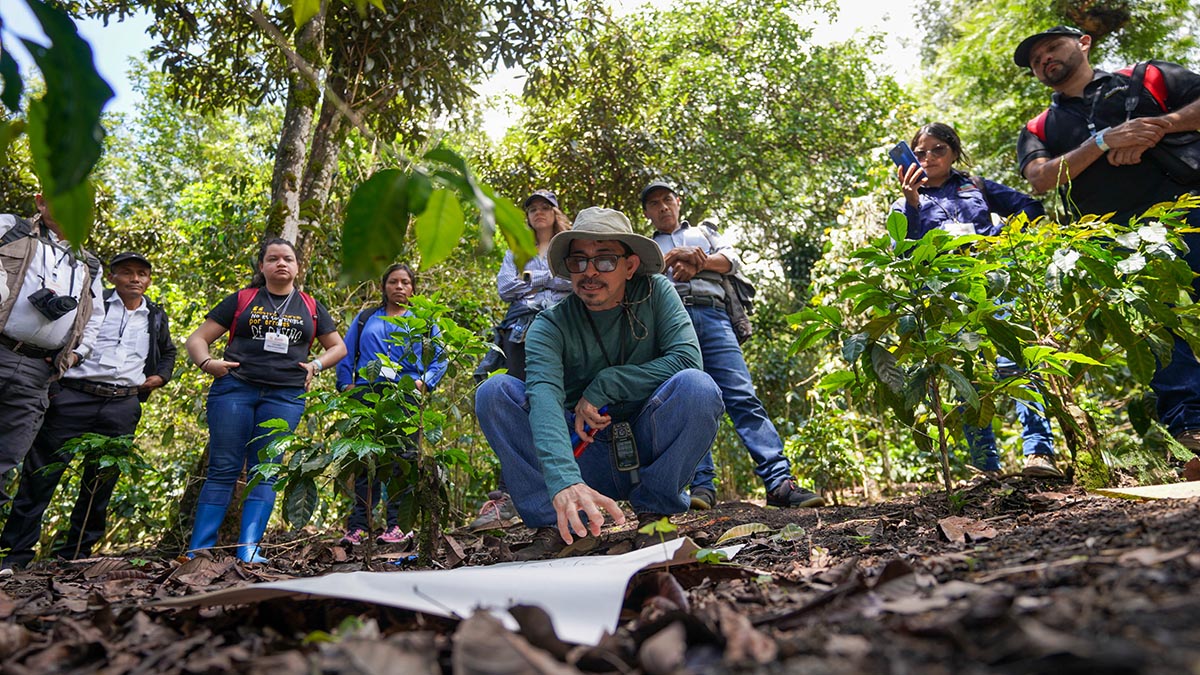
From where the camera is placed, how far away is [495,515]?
3510 millimetres

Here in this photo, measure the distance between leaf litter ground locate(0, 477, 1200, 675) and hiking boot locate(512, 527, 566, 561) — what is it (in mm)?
717

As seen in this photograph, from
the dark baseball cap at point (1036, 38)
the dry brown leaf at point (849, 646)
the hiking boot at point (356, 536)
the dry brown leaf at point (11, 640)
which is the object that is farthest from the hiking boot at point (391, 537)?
the dark baseball cap at point (1036, 38)

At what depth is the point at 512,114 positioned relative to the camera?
434 inches

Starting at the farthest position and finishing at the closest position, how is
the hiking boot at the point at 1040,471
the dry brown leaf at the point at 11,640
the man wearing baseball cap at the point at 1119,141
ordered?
the man wearing baseball cap at the point at 1119,141 → the hiking boot at the point at 1040,471 → the dry brown leaf at the point at 11,640

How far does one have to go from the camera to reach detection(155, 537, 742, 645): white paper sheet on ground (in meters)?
1.12

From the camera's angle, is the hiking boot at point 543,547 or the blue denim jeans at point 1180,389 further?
the blue denim jeans at point 1180,389

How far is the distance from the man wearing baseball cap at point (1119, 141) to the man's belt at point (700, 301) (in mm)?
1466

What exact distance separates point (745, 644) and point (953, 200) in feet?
10.5

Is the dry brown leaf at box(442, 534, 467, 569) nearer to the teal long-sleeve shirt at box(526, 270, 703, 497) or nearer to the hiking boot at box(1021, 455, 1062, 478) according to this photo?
the teal long-sleeve shirt at box(526, 270, 703, 497)

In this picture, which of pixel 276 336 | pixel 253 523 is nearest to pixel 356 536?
pixel 253 523

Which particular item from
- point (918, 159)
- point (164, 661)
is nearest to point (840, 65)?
point (918, 159)

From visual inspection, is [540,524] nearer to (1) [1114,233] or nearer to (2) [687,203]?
(1) [1114,233]

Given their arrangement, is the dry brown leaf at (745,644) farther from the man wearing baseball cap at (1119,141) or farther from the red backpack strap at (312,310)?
the red backpack strap at (312,310)

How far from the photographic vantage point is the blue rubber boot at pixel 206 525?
3160 millimetres
